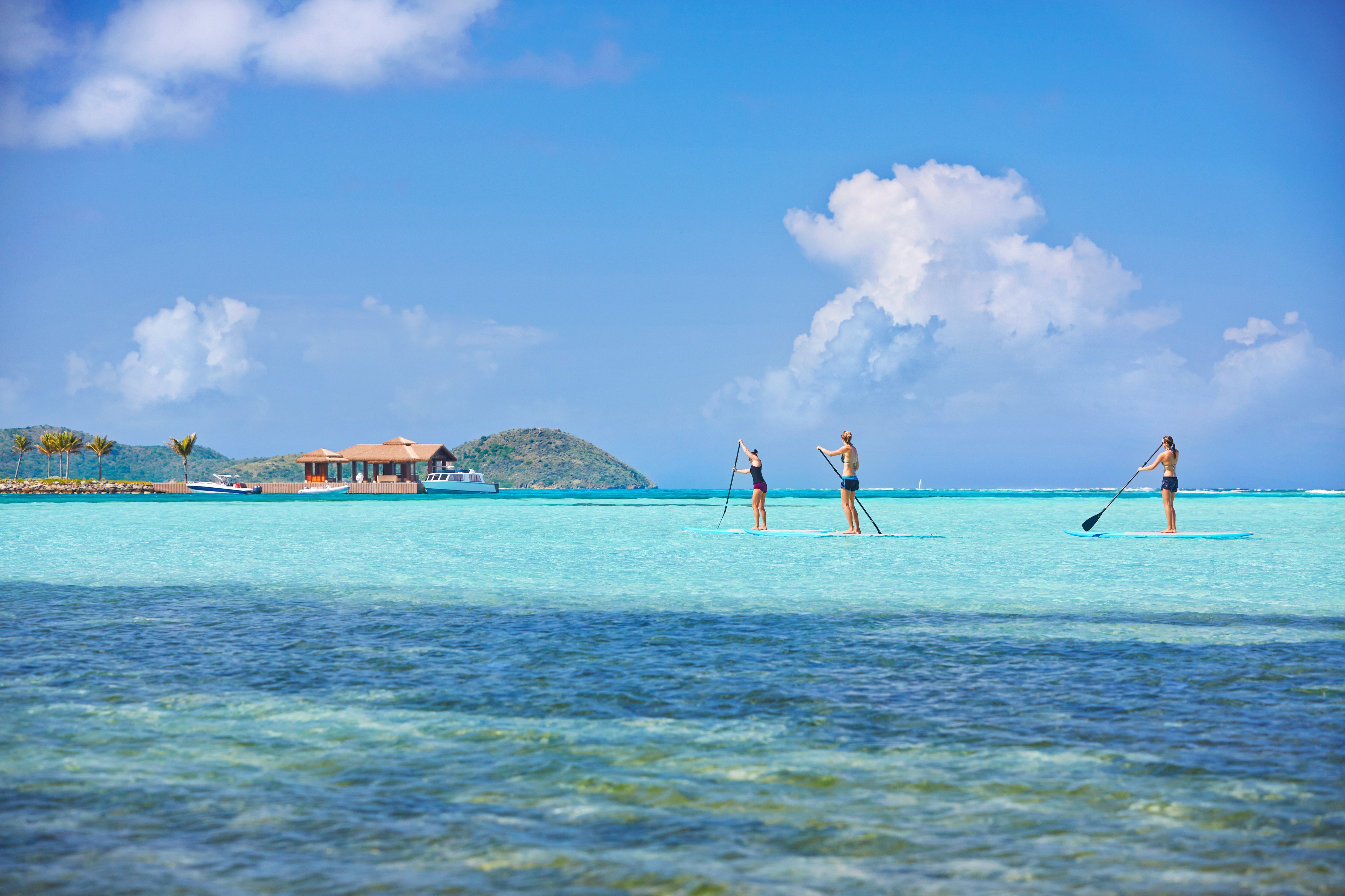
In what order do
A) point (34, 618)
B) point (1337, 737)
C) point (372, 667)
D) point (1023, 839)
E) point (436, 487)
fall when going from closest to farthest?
point (1023, 839)
point (1337, 737)
point (372, 667)
point (34, 618)
point (436, 487)

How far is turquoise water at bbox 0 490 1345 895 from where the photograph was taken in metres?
4.66

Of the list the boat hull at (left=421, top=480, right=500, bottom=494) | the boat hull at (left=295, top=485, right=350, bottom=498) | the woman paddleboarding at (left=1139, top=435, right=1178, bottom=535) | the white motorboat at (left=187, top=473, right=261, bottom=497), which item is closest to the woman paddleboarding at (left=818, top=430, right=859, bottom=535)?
A: the woman paddleboarding at (left=1139, top=435, right=1178, bottom=535)

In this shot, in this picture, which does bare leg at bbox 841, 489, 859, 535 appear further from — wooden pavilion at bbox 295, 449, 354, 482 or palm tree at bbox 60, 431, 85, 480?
palm tree at bbox 60, 431, 85, 480

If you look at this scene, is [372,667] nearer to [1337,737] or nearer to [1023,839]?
[1023,839]

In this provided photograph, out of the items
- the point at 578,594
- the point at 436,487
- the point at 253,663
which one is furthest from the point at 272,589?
the point at 436,487

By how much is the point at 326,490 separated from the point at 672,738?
355 ft

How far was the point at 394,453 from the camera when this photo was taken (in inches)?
4345

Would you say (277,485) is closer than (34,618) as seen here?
No

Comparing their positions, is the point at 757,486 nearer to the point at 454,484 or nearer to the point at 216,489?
the point at 454,484

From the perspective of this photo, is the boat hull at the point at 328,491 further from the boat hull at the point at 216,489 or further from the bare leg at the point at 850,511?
the bare leg at the point at 850,511

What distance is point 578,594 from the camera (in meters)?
15.6

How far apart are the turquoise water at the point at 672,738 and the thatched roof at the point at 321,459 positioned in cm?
9753

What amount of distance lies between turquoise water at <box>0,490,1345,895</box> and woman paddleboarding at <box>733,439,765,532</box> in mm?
10003

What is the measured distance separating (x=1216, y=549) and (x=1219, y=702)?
19.7 metres
